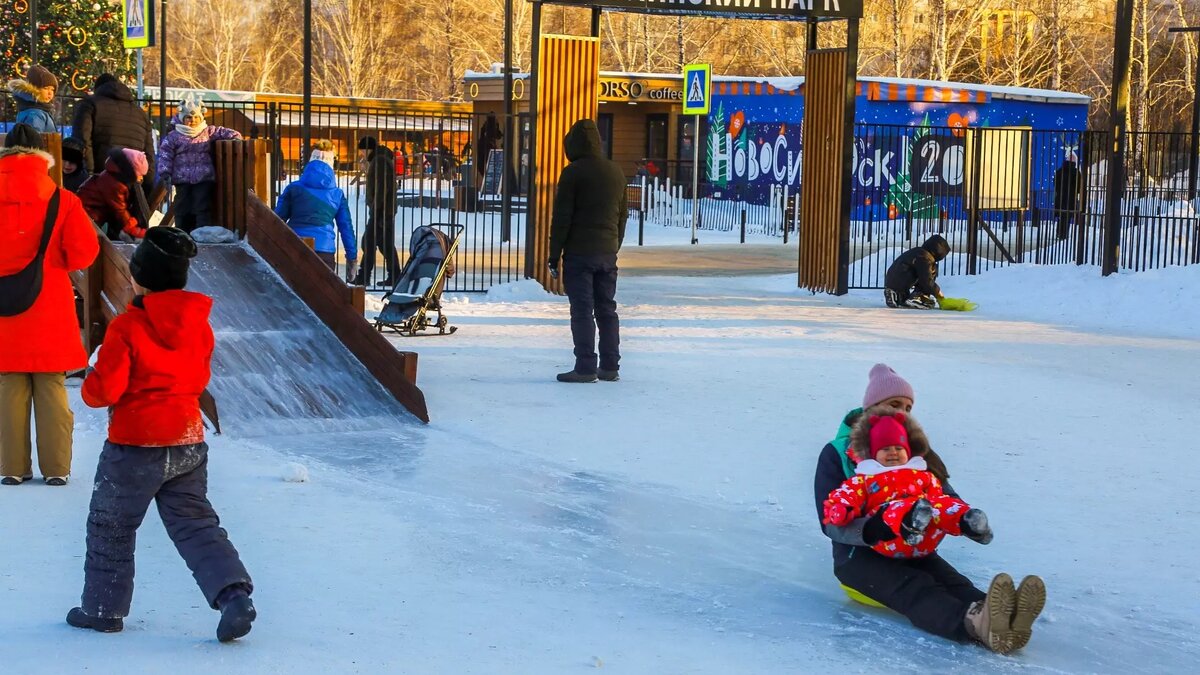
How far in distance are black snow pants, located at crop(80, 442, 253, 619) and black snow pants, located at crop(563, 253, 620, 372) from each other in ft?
20.4

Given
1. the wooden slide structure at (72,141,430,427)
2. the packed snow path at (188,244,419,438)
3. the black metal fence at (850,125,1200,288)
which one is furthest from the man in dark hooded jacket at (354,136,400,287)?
the black metal fence at (850,125,1200,288)

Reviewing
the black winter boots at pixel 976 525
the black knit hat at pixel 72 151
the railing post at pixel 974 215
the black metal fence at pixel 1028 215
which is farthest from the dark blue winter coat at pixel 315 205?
the railing post at pixel 974 215

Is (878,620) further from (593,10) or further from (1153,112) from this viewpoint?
(1153,112)

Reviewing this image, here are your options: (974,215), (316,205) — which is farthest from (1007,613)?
(974,215)

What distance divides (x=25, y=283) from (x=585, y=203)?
5.01 meters

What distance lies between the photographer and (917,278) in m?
17.9

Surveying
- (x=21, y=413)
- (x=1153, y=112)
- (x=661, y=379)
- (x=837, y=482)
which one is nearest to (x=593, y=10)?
(x=661, y=379)

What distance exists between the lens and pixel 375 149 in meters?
17.4

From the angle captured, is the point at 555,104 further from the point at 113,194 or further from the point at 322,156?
the point at 113,194

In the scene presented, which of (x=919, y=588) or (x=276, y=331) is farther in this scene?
(x=276, y=331)

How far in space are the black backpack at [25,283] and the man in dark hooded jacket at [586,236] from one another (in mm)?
4665

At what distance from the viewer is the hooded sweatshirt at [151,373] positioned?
17.2 ft

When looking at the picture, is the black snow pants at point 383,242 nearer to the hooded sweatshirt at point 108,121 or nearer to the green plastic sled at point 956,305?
the hooded sweatshirt at point 108,121

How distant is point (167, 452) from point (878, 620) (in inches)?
104
